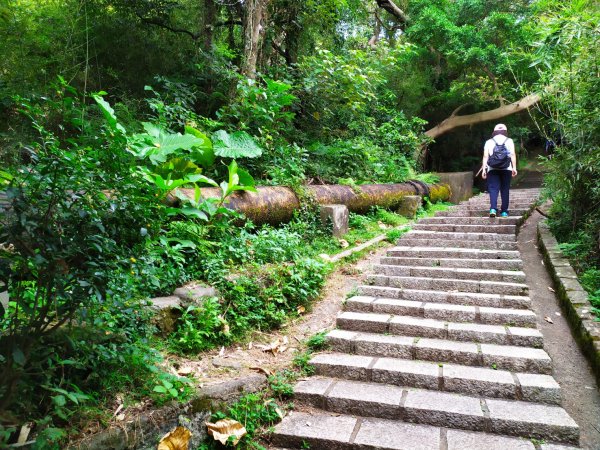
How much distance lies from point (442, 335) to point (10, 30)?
8538 millimetres

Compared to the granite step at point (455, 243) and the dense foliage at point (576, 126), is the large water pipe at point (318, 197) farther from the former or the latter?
the dense foliage at point (576, 126)

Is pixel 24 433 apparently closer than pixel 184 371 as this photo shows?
Yes

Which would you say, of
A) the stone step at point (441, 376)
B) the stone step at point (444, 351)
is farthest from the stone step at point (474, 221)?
the stone step at point (441, 376)

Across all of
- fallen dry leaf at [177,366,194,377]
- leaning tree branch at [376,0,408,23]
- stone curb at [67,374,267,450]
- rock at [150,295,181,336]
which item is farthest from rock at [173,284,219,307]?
leaning tree branch at [376,0,408,23]

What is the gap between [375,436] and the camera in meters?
2.75

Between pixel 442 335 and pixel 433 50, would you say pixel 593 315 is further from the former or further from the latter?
pixel 433 50

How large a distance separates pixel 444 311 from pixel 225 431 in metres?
2.47

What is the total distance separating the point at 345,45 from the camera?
12.3 meters

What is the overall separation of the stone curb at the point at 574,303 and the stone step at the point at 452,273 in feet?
1.42

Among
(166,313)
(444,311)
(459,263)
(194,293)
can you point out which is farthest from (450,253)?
(166,313)

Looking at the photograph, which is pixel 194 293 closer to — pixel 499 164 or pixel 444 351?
pixel 444 351

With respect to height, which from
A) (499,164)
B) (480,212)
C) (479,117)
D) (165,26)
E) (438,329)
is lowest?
(438,329)

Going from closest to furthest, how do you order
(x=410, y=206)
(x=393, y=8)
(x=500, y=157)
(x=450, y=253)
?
(x=450, y=253) < (x=500, y=157) < (x=410, y=206) < (x=393, y=8)

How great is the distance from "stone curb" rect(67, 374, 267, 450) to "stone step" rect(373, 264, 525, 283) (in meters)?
2.68
